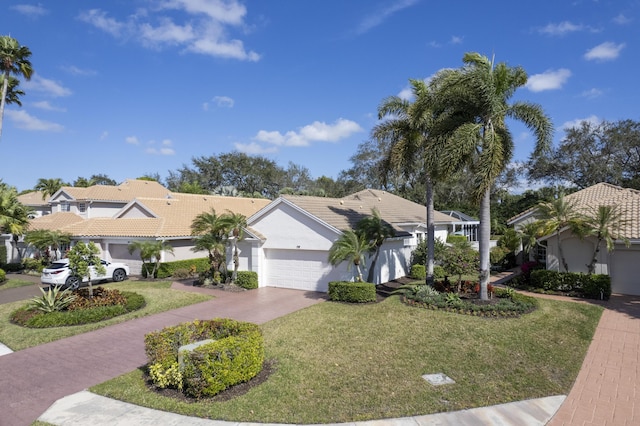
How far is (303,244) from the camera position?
1892cm

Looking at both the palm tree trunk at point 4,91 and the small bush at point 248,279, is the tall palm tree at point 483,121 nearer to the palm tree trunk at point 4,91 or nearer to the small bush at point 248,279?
the small bush at point 248,279

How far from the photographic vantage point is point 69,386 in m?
8.41

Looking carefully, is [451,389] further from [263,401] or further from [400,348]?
[263,401]

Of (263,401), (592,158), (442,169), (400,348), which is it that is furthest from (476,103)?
(592,158)

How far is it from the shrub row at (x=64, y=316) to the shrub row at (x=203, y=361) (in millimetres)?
6619

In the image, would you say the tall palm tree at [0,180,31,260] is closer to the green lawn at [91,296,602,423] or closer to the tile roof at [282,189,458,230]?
the tile roof at [282,189,458,230]

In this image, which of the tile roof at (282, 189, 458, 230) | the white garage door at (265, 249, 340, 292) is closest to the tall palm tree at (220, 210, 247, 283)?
the white garage door at (265, 249, 340, 292)

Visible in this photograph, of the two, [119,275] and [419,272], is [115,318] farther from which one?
[419,272]

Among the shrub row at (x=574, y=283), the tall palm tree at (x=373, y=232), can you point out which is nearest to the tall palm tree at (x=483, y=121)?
the tall palm tree at (x=373, y=232)

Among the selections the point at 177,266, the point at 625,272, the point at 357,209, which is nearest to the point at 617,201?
the point at 625,272

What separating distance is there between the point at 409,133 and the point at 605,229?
9.37 m

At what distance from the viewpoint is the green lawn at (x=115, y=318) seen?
11.7 meters

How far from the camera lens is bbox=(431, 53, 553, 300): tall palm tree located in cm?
1385

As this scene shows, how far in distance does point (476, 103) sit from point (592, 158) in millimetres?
33811
